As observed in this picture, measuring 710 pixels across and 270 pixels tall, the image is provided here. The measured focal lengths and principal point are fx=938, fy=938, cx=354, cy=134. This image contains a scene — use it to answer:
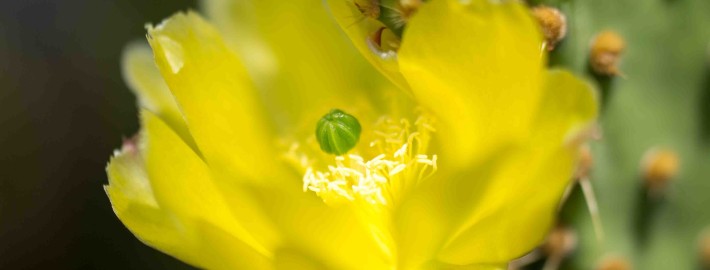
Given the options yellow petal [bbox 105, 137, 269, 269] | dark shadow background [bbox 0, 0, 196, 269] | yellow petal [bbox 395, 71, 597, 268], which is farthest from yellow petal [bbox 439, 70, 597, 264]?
dark shadow background [bbox 0, 0, 196, 269]

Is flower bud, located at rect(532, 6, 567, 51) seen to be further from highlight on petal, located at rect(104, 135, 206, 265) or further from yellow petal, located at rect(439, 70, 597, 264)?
highlight on petal, located at rect(104, 135, 206, 265)

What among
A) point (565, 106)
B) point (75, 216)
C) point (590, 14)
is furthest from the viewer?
point (75, 216)

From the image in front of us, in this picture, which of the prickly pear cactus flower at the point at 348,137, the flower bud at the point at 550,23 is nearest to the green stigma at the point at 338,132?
the prickly pear cactus flower at the point at 348,137

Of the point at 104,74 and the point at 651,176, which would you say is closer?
the point at 651,176

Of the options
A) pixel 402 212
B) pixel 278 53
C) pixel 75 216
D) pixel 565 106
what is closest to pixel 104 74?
pixel 75 216

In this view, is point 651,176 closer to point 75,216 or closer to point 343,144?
point 343,144

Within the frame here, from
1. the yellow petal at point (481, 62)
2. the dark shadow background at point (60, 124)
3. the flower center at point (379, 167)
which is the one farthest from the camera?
the dark shadow background at point (60, 124)

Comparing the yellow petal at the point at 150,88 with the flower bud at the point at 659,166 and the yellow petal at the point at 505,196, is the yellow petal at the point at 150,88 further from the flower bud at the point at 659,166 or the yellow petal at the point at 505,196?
the flower bud at the point at 659,166
